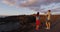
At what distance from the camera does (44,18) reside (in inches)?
78.5

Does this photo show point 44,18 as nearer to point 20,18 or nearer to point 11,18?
point 20,18

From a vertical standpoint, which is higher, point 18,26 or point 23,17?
point 23,17

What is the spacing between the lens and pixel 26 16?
196 cm

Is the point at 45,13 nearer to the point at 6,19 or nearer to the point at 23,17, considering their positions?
the point at 23,17

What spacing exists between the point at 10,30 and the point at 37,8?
550mm

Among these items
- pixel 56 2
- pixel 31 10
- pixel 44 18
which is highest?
pixel 56 2

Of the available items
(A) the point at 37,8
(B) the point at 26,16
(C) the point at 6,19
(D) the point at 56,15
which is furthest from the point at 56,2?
(C) the point at 6,19

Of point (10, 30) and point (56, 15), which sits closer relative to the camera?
point (10, 30)

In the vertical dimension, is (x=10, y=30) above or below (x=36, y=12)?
below

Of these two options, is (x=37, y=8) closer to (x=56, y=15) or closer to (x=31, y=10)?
(x=31, y=10)

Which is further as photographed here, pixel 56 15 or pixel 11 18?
pixel 56 15

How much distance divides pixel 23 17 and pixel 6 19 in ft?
0.92

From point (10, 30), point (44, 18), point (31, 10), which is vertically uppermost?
point (31, 10)

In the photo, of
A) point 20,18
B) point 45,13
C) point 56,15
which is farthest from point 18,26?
point 56,15
